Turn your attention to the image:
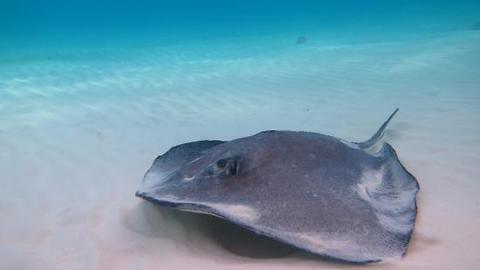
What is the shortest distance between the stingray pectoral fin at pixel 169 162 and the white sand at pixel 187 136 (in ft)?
0.97

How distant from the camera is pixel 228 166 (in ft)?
8.14

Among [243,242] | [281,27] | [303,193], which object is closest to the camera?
[303,193]

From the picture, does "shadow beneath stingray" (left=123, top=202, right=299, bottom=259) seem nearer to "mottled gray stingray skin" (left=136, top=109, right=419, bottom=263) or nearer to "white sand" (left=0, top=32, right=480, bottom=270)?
"white sand" (left=0, top=32, right=480, bottom=270)

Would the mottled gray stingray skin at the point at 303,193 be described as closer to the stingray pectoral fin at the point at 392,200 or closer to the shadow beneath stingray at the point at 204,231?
the stingray pectoral fin at the point at 392,200

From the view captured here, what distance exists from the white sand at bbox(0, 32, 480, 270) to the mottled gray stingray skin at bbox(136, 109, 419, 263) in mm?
Answer: 201

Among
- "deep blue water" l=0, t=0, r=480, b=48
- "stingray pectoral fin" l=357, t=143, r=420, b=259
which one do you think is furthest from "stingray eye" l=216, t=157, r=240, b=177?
"deep blue water" l=0, t=0, r=480, b=48

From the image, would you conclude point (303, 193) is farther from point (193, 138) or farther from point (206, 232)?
point (193, 138)

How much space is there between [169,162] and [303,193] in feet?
4.35

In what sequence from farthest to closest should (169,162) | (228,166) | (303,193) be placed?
(169,162)
(228,166)
(303,193)

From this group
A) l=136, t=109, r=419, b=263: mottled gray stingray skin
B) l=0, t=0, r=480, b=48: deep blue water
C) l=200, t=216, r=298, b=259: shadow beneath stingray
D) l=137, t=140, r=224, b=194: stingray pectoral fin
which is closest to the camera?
l=136, t=109, r=419, b=263: mottled gray stingray skin

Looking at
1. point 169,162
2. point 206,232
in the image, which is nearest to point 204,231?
point 206,232

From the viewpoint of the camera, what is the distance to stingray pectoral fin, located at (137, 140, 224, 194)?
2757 mm

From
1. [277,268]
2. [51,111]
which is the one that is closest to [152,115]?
[51,111]

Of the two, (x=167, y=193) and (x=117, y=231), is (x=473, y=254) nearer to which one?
(x=167, y=193)
